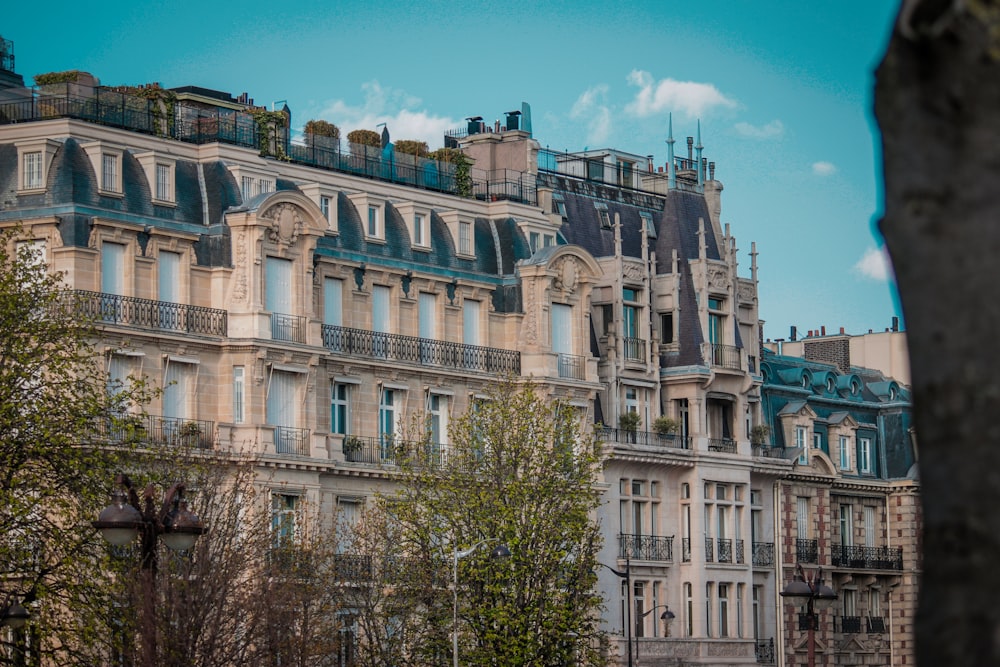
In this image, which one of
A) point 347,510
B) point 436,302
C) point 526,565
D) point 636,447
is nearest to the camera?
point 526,565

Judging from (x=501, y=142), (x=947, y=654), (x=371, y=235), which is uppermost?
(x=501, y=142)

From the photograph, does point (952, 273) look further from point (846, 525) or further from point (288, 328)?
point (846, 525)

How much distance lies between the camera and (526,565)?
174 ft

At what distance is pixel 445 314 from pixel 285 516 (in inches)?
491

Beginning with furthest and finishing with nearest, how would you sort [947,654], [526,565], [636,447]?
1. [636,447]
2. [526,565]
3. [947,654]

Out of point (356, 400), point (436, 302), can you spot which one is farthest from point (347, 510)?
point (436, 302)

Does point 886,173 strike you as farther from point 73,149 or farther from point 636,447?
point 636,447

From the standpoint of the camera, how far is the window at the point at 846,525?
8538 centimetres

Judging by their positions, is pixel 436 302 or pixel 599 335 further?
pixel 599 335

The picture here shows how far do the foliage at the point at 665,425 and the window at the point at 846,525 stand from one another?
52.0ft

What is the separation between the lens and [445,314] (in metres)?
65.1

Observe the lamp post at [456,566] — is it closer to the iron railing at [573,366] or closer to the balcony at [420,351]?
the balcony at [420,351]

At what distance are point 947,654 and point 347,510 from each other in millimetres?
55504

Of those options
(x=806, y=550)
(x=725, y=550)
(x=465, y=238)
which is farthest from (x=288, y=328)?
(x=806, y=550)
